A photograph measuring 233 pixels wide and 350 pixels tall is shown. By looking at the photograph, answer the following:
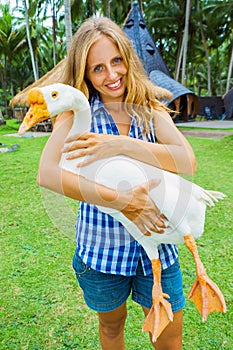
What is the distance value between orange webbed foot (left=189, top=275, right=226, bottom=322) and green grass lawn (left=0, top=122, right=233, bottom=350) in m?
0.49

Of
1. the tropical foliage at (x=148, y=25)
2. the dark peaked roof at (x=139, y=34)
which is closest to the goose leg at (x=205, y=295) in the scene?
the dark peaked roof at (x=139, y=34)

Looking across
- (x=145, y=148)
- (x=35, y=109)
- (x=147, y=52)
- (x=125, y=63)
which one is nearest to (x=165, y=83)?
(x=147, y=52)

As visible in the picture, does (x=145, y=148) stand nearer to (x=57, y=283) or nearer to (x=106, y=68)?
(x=106, y=68)

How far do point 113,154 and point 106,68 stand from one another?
0.26 metres

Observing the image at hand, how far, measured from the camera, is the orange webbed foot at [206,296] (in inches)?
39.6

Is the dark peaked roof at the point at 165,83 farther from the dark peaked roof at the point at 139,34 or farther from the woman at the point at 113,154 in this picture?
the woman at the point at 113,154

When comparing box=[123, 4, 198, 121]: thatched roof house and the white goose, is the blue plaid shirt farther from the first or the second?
box=[123, 4, 198, 121]: thatched roof house

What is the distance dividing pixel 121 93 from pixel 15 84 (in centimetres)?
2516

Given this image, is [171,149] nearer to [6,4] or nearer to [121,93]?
[121,93]

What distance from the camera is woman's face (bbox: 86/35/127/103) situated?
947 millimetres

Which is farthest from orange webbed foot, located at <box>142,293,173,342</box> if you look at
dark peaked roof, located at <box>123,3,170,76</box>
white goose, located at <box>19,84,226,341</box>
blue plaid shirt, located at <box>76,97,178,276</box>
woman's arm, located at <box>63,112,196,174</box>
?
dark peaked roof, located at <box>123,3,170,76</box>

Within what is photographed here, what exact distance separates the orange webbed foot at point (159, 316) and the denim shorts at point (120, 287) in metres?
0.09

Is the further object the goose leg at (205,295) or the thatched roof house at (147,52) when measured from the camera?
the thatched roof house at (147,52)

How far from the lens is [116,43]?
0.96m
